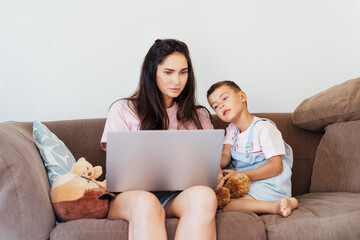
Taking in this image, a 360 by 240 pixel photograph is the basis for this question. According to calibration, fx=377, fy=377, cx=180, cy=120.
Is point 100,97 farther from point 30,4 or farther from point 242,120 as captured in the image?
point 242,120

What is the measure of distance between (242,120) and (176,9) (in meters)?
0.85

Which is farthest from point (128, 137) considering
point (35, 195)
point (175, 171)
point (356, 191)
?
point (356, 191)

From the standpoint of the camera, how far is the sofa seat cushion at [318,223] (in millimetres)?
1392

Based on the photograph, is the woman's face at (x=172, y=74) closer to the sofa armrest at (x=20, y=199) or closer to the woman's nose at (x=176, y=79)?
the woman's nose at (x=176, y=79)

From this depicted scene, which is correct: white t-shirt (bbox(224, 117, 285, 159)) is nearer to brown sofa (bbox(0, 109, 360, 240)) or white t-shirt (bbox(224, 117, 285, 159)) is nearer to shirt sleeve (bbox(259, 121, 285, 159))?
shirt sleeve (bbox(259, 121, 285, 159))

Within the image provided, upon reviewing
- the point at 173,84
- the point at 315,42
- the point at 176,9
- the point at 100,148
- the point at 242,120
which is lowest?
the point at 100,148

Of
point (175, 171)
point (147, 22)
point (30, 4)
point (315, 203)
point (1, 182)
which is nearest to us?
point (1, 182)

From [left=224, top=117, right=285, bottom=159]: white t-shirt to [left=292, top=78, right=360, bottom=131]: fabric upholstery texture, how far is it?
0.32 m

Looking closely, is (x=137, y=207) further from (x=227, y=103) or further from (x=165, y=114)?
(x=227, y=103)

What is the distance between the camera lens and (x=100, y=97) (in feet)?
7.25

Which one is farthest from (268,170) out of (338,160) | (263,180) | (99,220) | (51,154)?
(51,154)

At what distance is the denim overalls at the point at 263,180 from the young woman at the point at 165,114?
0.24 m

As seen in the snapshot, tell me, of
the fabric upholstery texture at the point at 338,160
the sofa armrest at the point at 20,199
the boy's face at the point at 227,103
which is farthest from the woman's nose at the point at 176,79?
the fabric upholstery texture at the point at 338,160

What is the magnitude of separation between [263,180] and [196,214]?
58 cm
